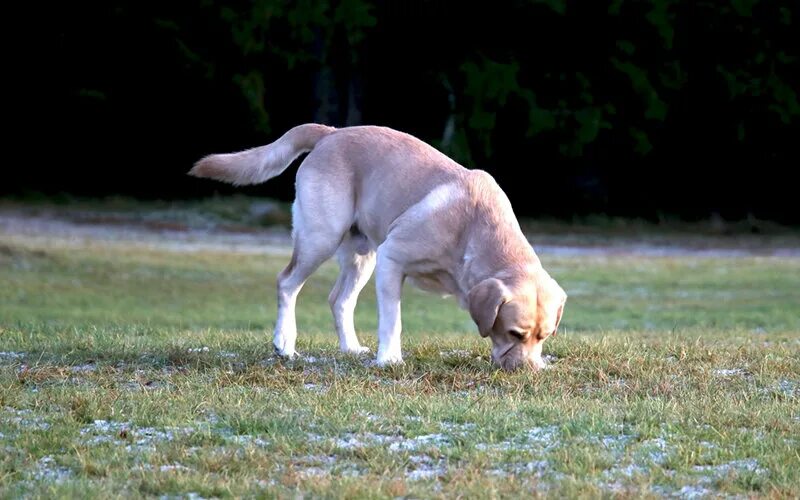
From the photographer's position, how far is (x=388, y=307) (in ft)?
27.8

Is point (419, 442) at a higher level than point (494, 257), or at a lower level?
lower

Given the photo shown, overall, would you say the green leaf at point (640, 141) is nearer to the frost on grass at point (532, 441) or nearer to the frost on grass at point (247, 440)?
the frost on grass at point (532, 441)

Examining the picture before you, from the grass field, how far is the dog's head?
18 centimetres

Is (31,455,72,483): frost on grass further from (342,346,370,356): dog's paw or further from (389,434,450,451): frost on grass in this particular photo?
(342,346,370,356): dog's paw

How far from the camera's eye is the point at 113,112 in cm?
3102

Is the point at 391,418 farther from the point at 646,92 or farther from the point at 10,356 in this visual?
the point at 646,92

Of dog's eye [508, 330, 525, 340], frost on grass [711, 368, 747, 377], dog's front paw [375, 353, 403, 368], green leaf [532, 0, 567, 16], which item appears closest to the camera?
dog's eye [508, 330, 525, 340]

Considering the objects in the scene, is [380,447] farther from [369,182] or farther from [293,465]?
[369,182]

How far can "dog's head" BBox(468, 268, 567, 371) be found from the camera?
7.72 meters

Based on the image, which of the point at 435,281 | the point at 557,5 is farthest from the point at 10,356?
the point at 557,5

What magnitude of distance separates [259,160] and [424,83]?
2254 centimetres

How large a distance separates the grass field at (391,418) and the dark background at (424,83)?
19.6 metres

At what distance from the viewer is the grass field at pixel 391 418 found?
5438 mm

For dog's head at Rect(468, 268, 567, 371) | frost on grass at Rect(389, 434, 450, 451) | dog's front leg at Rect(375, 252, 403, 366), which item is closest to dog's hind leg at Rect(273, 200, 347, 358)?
dog's front leg at Rect(375, 252, 403, 366)
